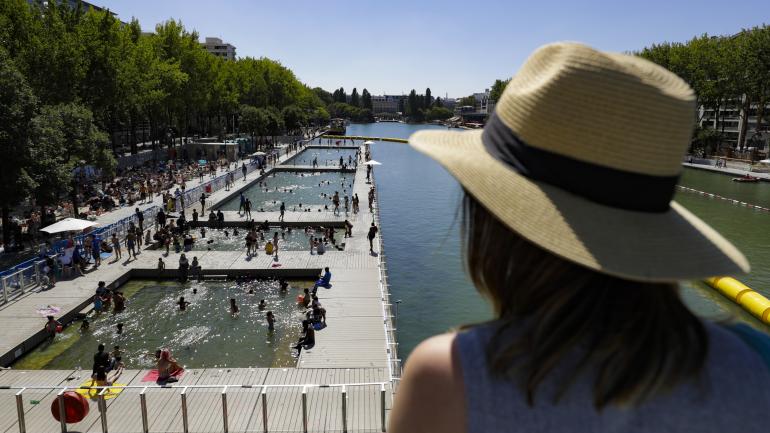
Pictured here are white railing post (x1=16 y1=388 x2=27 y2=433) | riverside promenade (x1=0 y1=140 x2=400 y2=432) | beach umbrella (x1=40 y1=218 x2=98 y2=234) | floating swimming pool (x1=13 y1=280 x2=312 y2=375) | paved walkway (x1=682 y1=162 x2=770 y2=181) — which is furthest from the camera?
paved walkway (x1=682 y1=162 x2=770 y2=181)

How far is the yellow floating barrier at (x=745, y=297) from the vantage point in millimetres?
16955

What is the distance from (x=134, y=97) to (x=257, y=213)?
18104 millimetres

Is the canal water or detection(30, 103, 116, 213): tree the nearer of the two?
the canal water

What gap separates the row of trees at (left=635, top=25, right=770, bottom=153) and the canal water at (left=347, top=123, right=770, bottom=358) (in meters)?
10.9

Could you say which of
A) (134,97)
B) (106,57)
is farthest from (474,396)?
(134,97)

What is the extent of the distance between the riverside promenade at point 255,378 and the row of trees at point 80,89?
5.06 meters

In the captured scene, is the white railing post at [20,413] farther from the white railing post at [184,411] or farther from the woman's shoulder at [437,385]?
the woman's shoulder at [437,385]

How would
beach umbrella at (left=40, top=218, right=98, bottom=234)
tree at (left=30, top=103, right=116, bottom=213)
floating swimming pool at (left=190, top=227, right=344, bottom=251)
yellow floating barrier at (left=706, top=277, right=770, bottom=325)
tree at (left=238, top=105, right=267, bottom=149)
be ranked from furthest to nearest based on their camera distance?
tree at (left=238, top=105, right=267, bottom=149) → floating swimming pool at (left=190, top=227, right=344, bottom=251) → tree at (left=30, top=103, right=116, bottom=213) → beach umbrella at (left=40, top=218, right=98, bottom=234) → yellow floating barrier at (left=706, top=277, right=770, bottom=325)

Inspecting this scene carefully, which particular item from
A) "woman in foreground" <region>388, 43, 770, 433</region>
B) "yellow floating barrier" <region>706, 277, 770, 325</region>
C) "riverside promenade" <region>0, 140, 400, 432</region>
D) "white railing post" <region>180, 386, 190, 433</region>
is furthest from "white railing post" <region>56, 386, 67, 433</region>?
"yellow floating barrier" <region>706, 277, 770, 325</region>

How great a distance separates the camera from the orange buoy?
30.6ft

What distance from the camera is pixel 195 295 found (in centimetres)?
1939

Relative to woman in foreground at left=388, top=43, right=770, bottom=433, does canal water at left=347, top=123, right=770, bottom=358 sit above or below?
below

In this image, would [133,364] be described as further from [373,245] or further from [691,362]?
[691,362]

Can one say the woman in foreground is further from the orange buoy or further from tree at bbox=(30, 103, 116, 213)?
tree at bbox=(30, 103, 116, 213)
